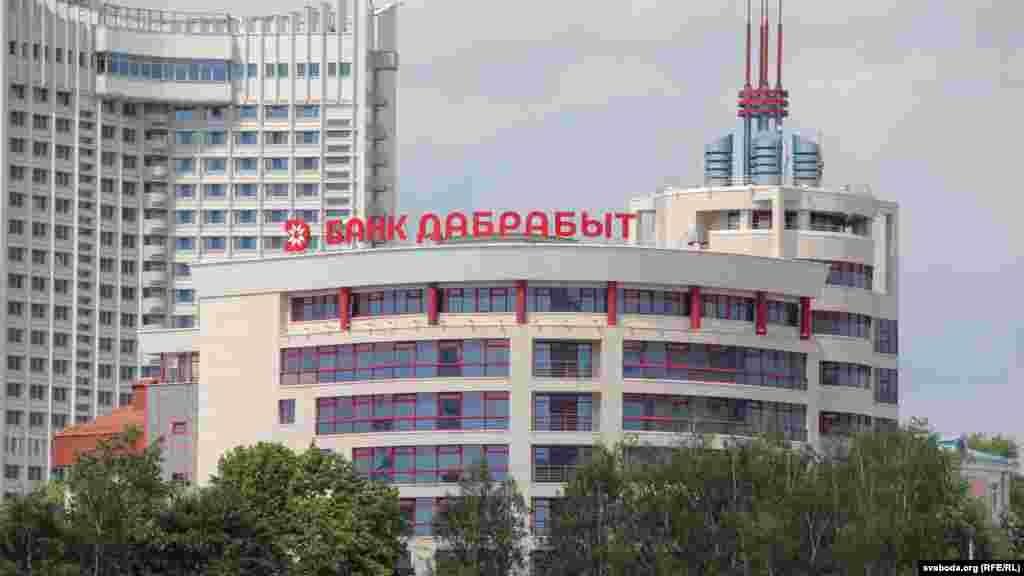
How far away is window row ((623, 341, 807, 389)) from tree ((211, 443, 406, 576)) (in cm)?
1887

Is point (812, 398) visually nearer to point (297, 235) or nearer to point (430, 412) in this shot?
point (430, 412)

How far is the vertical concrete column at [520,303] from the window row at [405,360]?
1.75 m

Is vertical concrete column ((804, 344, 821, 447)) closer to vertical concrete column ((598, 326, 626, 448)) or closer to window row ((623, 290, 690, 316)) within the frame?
window row ((623, 290, 690, 316))

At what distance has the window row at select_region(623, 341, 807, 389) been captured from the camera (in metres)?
174

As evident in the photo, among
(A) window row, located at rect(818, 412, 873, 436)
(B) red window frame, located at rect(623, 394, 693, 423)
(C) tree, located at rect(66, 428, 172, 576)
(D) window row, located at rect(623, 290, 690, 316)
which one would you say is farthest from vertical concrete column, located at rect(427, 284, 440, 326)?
(A) window row, located at rect(818, 412, 873, 436)

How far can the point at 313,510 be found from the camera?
16088 cm

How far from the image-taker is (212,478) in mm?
162750

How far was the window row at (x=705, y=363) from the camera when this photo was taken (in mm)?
174125

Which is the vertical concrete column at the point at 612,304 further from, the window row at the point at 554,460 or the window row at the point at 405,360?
the window row at the point at 554,460

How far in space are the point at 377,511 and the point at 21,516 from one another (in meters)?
20.7

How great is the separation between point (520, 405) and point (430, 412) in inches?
218

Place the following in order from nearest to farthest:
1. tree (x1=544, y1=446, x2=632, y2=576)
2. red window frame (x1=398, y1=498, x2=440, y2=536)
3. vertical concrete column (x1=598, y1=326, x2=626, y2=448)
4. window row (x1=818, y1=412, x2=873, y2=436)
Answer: tree (x1=544, y1=446, x2=632, y2=576), red window frame (x1=398, y1=498, x2=440, y2=536), vertical concrete column (x1=598, y1=326, x2=626, y2=448), window row (x1=818, y1=412, x2=873, y2=436)

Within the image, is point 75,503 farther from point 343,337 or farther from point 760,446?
point 760,446

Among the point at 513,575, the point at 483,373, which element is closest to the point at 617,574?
the point at 513,575
